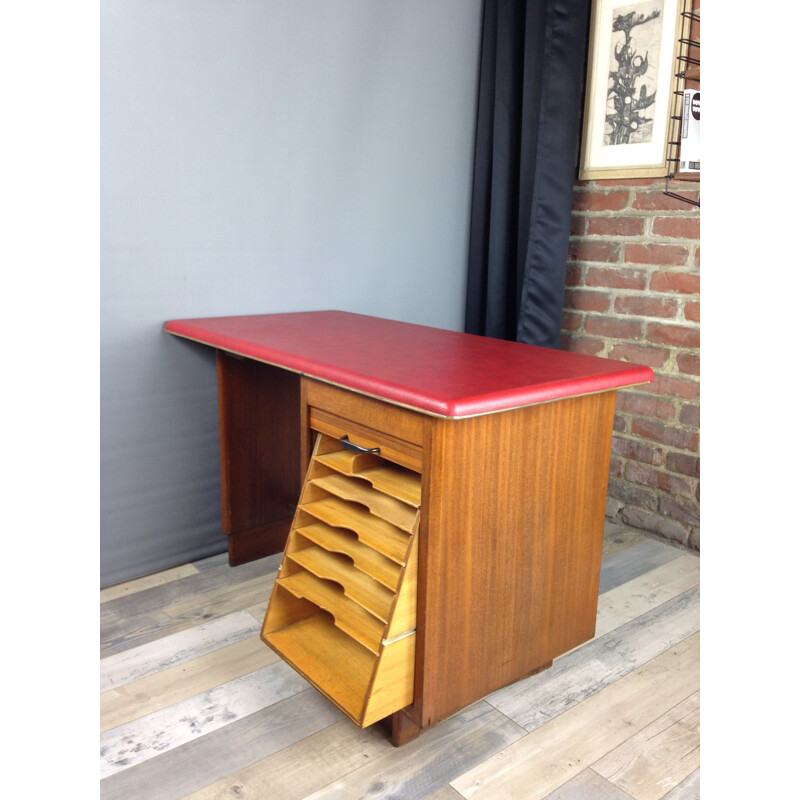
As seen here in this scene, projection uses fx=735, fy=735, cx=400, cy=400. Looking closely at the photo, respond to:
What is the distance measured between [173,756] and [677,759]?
3.26ft

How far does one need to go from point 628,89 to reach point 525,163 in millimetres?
398

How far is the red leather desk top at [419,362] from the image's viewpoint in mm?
1321

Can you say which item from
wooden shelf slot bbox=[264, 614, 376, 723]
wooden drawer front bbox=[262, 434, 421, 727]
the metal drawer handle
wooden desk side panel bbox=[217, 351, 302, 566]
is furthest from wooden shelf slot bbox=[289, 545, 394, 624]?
wooden desk side panel bbox=[217, 351, 302, 566]

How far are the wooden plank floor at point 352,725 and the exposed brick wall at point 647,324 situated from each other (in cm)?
57

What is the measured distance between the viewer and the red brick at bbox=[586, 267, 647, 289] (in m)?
2.50

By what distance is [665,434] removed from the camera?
249cm

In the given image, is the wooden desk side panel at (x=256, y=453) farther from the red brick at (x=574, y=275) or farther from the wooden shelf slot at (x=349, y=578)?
the red brick at (x=574, y=275)

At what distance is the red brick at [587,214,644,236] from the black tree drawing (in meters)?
0.25

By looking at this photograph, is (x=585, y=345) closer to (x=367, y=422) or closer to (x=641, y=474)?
(x=641, y=474)

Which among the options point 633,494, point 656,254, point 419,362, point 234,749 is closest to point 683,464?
point 633,494

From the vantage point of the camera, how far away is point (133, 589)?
2.10 m

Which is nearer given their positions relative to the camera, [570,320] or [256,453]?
[256,453]

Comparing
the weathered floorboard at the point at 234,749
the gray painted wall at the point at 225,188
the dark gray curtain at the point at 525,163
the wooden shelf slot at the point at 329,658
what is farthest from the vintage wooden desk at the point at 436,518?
the dark gray curtain at the point at 525,163
